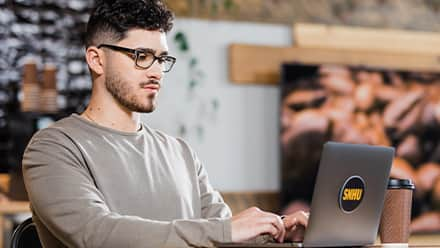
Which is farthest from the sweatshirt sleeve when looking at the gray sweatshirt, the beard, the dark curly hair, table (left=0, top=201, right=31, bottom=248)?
table (left=0, top=201, right=31, bottom=248)

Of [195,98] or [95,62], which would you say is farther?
[195,98]

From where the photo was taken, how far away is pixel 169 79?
511 centimetres

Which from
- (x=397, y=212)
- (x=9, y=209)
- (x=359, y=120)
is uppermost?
(x=397, y=212)

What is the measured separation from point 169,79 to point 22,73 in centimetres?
83

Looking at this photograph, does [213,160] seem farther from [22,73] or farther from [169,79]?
[22,73]

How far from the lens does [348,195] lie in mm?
1938

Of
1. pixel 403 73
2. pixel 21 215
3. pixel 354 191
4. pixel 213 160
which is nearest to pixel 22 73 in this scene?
pixel 21 215

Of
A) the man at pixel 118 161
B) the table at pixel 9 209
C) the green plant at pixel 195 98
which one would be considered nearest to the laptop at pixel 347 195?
the man at pixel 118 161

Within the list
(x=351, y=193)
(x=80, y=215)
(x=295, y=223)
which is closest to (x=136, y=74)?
(x=80, y=215)

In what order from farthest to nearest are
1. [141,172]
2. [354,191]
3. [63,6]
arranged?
1. [63,6]
2. [141,172]
3. [354,191]

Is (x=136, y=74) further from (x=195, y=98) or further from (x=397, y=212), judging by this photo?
(x=195, y=98)

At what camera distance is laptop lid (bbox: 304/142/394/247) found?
186cm

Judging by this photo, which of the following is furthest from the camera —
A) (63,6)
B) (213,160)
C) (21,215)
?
(213,160)

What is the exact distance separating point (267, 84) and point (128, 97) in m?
3.03
